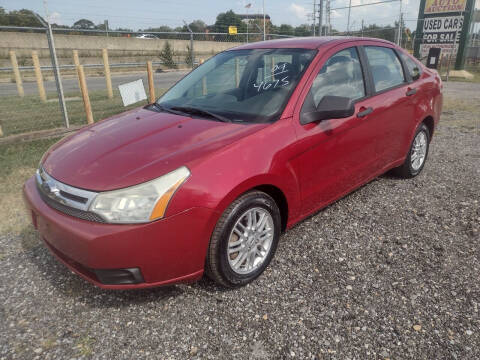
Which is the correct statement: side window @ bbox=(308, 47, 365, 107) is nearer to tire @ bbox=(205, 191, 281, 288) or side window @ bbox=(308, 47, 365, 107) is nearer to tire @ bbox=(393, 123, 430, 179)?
tire @ bbox=(205, 191, 281, 288)

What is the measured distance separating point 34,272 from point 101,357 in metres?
1.18

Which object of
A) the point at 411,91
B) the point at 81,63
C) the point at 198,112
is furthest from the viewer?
the point at 81,63

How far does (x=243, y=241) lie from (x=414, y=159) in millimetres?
A: 3000

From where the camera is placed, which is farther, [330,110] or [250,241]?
[330,110]

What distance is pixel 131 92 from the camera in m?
6.38

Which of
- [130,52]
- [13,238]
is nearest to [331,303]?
[13,238]

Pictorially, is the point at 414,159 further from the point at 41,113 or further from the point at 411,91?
the point at 41,113

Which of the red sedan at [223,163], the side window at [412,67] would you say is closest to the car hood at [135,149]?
the red sedan at [223,163]

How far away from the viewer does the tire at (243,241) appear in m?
2.34

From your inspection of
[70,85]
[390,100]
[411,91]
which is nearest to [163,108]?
[390,100]

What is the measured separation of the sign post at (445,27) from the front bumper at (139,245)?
766 inches

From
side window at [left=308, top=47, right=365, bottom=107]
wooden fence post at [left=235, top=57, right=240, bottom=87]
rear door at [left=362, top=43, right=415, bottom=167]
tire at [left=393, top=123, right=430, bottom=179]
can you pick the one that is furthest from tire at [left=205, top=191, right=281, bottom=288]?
tire at [left=393, top=123, right=430, bottom=179]

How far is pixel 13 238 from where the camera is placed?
3.38 metres

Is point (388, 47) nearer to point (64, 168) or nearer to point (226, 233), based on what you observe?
point (226, 233)
